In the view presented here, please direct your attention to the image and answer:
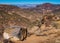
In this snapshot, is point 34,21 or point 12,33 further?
point 34,21

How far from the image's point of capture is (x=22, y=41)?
11656 millimetres

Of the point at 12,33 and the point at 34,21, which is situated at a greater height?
the point at 12,33

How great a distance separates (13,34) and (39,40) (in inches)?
64.2

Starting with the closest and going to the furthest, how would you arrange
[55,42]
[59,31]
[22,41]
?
[55,42], [22,41], [59,31]

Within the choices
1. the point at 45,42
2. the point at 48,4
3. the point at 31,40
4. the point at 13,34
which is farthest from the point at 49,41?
the point at 48,4

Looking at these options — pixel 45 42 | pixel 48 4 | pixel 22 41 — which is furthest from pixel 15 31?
pixel 48 4

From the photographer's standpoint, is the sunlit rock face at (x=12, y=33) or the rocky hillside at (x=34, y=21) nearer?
the sunlit rock face at (x=12, y=33)

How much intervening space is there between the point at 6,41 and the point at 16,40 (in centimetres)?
56

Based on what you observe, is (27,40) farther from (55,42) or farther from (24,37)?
(55,42)

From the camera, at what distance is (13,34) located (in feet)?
36.2

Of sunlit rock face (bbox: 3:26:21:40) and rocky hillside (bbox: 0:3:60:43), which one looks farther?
rocky hillside (bbox: 0:3:60:43)

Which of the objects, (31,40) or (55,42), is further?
(31,40)

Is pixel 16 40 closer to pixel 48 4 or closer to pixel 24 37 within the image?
pixel 24 37

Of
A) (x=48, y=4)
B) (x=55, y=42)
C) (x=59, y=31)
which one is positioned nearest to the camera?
(x=55, y=42)
